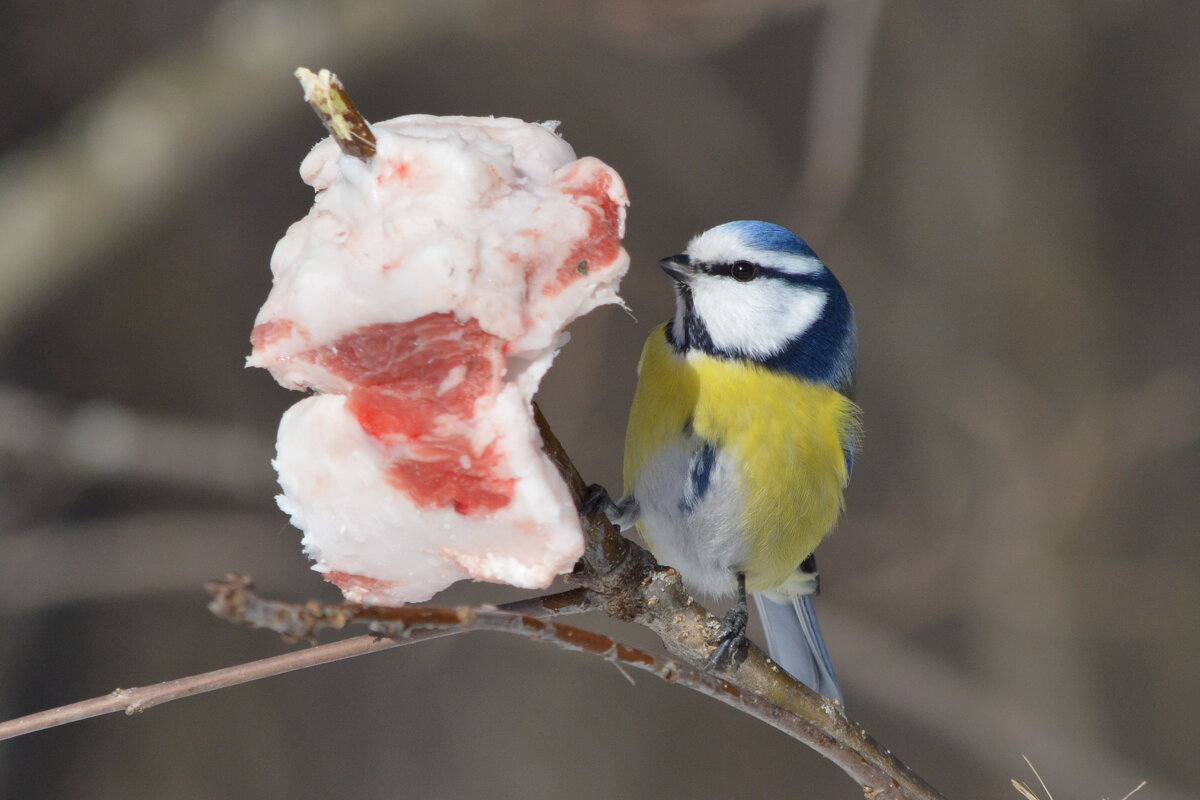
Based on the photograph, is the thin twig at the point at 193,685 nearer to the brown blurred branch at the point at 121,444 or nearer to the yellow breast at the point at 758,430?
the yellow breast at the point at 758,430

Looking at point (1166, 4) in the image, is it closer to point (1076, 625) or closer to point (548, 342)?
point (1076, 625)

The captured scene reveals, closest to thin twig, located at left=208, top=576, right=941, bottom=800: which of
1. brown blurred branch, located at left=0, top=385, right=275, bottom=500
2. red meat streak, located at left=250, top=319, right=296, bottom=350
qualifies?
red meat streak, located at left=250, top=319, right=296, bottom=350

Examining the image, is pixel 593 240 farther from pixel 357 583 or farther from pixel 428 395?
pixel 357 583

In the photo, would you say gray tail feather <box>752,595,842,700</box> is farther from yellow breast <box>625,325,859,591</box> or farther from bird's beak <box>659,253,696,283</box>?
bird's beak <box>659,253,696,283</box>

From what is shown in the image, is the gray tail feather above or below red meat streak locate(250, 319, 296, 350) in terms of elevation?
below

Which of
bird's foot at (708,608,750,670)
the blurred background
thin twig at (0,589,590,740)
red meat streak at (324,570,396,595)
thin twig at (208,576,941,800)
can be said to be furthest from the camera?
the blurred background

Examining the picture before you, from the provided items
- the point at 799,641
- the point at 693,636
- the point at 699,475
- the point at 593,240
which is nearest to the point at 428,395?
the point at 593,240

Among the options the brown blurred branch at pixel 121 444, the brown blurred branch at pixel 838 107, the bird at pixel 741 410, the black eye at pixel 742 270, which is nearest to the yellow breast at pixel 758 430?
the bird at pixel 741 410
